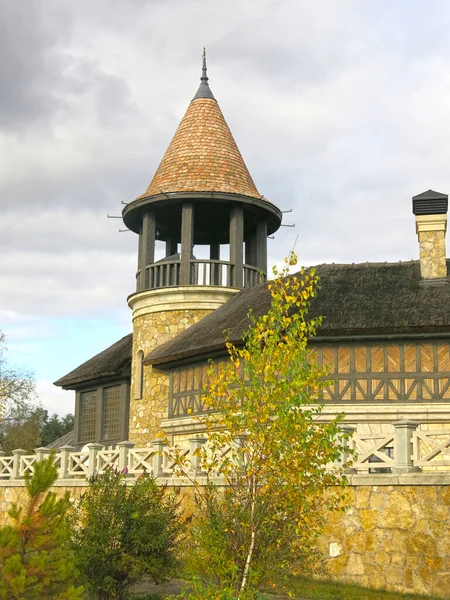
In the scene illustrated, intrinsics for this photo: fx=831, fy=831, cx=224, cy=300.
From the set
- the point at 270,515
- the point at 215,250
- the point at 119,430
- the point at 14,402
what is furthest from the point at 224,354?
the point at 14,402

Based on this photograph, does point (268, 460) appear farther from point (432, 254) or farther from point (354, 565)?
point (432, 254)

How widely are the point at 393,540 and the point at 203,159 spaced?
16.8 metres

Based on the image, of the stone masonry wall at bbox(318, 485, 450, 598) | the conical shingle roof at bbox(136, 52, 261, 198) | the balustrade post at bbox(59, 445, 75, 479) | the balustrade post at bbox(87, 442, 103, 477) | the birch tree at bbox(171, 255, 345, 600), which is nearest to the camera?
the birch tree at bbox(171, 255, 345, 600)

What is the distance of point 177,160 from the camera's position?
28.2m

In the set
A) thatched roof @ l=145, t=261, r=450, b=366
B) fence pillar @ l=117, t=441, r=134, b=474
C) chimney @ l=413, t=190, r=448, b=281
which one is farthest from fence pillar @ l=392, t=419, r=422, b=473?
chimney @ l=413, t=190, r=448, b=281

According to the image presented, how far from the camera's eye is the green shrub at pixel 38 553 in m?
8.55

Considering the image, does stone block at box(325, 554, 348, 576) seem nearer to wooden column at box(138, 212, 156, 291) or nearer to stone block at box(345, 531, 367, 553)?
stone block at box(345, 531, 367, 553)

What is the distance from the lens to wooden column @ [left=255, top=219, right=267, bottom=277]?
28766 millimetres

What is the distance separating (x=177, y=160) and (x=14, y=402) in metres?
25.2

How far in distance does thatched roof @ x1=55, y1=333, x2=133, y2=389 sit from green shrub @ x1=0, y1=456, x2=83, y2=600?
19.5m

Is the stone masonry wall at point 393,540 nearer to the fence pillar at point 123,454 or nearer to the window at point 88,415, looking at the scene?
the fence pillar at point 123,454

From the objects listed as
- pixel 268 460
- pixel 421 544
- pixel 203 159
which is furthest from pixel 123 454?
pixel 203 159

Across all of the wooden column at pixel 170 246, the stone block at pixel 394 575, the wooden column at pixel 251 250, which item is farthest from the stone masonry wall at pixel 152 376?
the stone block at pixel 394 575

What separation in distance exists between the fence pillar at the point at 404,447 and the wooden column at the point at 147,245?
47.9ft
